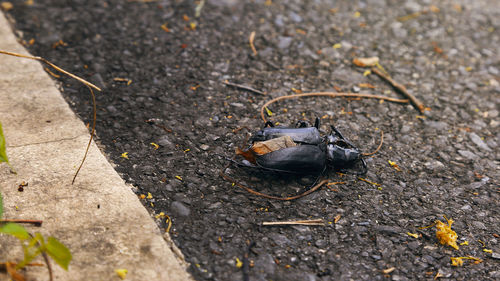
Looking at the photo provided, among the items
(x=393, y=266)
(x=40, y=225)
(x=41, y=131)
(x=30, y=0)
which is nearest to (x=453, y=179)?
(x=393, y=266)

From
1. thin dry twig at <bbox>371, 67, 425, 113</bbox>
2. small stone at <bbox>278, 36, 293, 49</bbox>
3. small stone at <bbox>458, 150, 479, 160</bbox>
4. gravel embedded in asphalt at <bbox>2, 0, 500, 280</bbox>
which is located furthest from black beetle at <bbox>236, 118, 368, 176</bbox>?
small stone at <bbox>278, 36, 293, 49</bbox>

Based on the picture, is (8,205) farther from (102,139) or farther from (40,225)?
(102,139)

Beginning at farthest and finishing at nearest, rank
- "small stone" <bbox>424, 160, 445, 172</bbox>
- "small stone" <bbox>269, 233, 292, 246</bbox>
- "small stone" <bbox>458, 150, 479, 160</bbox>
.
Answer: "small stone" <bbox>458, 150, 479, 160</bbox> → "small stone" <bbox>424, 160, 445, 172</bbox> → "small stone" <bbox>269, 233, 292, 246</bbox>

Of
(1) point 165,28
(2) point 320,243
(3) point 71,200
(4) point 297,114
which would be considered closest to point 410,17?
(4) point 297,114

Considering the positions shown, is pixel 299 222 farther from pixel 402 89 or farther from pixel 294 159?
pixel 402 89

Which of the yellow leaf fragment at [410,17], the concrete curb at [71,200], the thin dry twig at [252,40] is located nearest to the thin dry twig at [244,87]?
the thin dry twig at [252,40]

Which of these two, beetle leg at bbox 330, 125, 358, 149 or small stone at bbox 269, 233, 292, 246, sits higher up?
beetle leg at bbox 330, 125, 358, 149

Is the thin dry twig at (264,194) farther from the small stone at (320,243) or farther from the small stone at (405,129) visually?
the small stone at (405,129)

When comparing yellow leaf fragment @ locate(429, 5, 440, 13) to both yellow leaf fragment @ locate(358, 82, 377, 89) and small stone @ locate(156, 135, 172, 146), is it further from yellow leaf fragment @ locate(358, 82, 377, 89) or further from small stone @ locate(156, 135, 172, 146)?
small stone @ locate(156, 135, 172, 146)
